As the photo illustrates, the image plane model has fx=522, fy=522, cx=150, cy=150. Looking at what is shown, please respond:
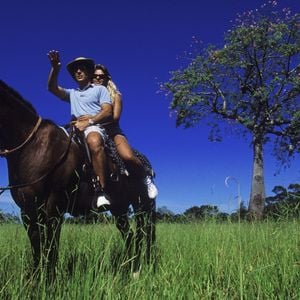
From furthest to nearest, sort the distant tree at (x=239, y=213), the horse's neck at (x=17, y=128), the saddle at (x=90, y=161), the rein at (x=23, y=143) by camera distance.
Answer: the saddle at (x=90, y=161) < the horse's neck at (x=17, y=128) < the rein at (x=23, y=143) < the distant tree at (x=239, y=213)

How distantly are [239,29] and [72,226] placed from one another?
26674mm

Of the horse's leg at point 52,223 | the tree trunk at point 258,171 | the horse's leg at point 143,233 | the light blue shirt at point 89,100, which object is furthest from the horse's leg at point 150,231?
the tree trunk at point 258,171

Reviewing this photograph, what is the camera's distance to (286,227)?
6.50 m

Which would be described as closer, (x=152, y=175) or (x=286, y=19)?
(x=152, y=175)

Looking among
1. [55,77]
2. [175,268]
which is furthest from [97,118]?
[175,268]

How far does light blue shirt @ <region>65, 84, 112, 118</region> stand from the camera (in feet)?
22.2

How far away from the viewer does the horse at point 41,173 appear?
18.4 ft

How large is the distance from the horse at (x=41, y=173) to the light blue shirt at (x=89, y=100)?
634mm

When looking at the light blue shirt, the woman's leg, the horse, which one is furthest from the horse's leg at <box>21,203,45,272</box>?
the light blue shirt

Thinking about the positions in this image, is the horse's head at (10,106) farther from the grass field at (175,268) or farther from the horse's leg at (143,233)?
the horse's leg at (143,233)

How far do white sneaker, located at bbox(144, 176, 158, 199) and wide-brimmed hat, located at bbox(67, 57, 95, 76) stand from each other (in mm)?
1670

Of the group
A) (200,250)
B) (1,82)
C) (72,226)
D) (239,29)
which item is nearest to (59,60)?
(1,82)

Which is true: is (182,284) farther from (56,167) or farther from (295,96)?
(295,96)

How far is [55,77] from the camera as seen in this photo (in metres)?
7.08
